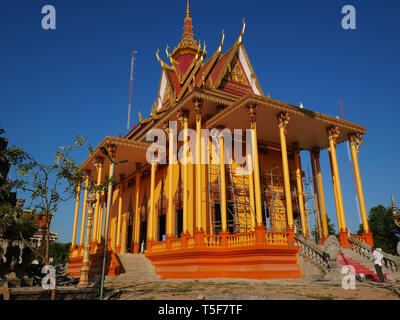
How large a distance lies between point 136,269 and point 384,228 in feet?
124

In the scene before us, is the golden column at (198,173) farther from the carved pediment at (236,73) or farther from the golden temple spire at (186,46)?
the golden temple spire at (186,46)

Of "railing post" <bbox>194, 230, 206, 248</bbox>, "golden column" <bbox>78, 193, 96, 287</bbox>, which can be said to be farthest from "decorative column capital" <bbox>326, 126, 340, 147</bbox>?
"golden column" <bbox>78, 193, 96, 287</bbox>

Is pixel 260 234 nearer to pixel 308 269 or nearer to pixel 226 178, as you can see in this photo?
pixel 308 269

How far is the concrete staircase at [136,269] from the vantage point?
49.2ft

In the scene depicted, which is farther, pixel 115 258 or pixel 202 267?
pixel 115 258

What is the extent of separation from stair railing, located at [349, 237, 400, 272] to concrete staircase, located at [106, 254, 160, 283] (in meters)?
9.06

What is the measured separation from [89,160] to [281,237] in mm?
14325

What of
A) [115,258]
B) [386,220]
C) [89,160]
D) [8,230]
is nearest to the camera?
[8,230]

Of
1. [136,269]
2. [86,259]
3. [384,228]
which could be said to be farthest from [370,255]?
[384,228]

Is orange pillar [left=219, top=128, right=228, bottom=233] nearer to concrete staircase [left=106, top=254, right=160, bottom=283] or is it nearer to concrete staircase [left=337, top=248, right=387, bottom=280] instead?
concrete staircase [left=106, top=254, right=160, bottom=283]

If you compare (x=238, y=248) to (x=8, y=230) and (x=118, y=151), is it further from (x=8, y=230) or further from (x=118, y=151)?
(x=118, y=151)

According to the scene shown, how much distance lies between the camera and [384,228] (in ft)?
140

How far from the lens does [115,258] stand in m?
15.9
